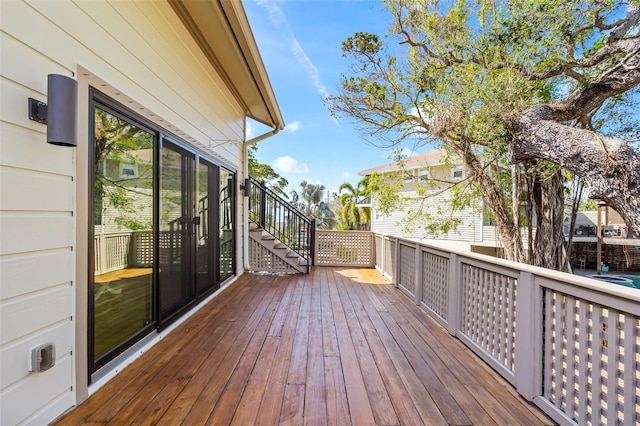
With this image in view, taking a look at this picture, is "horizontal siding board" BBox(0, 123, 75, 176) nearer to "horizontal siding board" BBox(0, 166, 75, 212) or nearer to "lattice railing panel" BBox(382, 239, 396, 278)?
"horizontal siding board" BBox(0, 166, 75, 212)

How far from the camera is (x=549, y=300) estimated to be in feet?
5.93

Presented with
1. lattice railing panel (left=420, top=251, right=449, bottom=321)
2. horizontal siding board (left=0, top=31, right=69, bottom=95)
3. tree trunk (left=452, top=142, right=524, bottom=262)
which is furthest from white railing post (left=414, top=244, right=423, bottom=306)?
horizontal siding board (left=0, top=31, right=69, bottom=95)

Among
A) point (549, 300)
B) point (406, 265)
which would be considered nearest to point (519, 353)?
point (549, 300)

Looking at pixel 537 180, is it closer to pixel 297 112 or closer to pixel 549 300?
pixel 549 300

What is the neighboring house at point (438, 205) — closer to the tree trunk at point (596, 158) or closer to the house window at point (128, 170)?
the tree trunk at point (596, 158)

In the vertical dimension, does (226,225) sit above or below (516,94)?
below

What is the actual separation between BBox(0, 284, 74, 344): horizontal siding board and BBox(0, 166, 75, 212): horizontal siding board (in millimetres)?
468

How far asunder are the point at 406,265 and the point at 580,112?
12.0 ft

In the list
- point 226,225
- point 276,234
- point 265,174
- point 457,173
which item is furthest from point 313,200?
point 226,225

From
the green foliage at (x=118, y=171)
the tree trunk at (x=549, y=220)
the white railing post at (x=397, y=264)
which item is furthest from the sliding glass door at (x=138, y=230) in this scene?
the tree trunk at (x=549, y=220)

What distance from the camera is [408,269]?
14.6 feet

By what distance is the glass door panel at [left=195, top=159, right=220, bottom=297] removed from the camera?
3.66 m

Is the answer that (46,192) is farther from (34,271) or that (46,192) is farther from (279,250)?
(279,250)

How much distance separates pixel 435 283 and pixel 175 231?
308 centimetres
